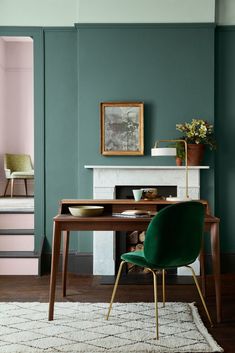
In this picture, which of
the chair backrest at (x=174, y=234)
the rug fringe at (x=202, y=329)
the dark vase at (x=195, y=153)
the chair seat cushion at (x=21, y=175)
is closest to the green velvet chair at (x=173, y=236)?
the chair backrest at (x=174, y=234)

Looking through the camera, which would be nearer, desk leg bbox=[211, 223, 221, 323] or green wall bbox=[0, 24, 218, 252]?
desk leg bbox=[211, 223, 221, 323]

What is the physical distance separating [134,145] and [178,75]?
0.89m

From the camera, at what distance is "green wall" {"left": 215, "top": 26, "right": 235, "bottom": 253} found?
227 inches

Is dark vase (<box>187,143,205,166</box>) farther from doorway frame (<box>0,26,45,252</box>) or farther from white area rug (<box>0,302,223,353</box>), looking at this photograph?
white area rug (<box>0,302,223,353</box>)

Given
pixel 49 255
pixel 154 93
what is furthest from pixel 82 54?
pixel 49 255

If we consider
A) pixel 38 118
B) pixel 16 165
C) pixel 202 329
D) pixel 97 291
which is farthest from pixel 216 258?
pixel 16 165

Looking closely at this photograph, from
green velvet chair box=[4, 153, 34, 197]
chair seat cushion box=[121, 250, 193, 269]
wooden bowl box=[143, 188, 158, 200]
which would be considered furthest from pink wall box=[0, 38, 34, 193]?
chair seat cushion box=[121, 250, 193, 269]

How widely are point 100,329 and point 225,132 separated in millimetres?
2960

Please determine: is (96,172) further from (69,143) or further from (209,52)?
(209,52)

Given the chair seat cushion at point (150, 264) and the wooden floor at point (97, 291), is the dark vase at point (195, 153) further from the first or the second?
the chair seat cushion at point (150, 264)

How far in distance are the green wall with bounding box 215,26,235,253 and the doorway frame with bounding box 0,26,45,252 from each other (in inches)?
75.4

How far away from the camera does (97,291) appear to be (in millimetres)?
4852

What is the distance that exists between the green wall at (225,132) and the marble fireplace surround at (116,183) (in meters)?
0.33

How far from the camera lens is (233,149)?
5766 millimetres
